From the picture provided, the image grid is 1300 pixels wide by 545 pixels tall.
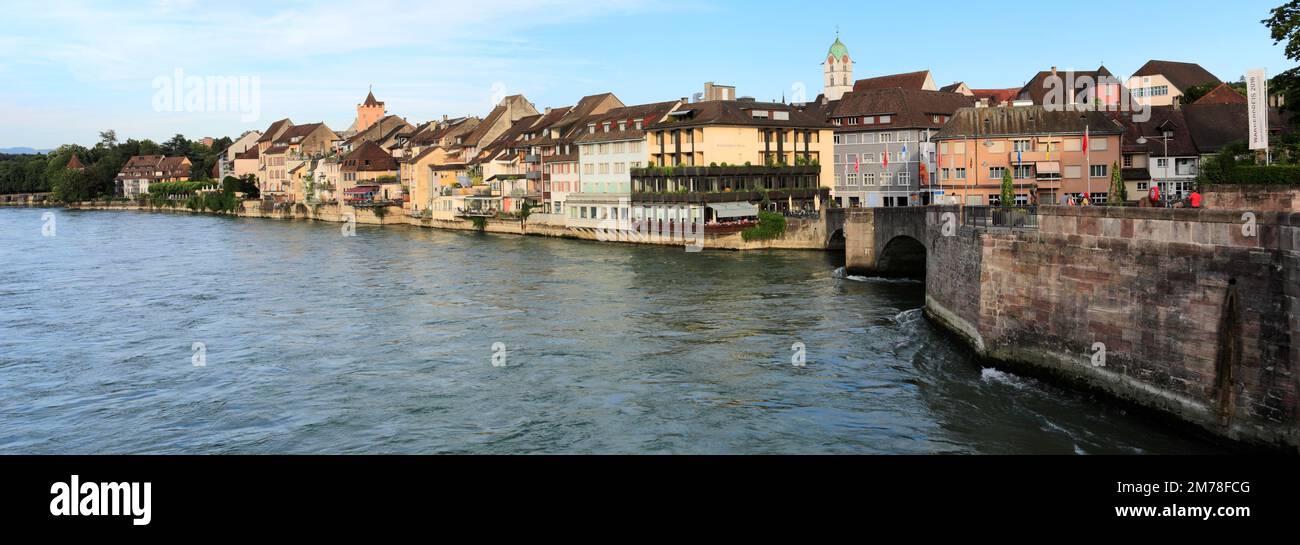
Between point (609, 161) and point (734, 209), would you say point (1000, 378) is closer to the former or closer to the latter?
point (734, 209)

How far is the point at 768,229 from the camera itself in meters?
69.5

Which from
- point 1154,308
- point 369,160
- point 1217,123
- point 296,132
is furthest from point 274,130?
point 1154,308

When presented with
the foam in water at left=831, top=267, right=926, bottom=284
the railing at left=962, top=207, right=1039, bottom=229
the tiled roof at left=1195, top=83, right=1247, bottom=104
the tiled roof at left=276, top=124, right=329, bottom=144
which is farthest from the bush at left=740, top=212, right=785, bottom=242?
the tiled roof at left=276, top=124, right=329, bottom=144

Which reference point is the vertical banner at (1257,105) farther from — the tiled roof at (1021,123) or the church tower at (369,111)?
the church tower at (369,111)

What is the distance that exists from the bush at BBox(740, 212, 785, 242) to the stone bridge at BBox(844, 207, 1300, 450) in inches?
1482

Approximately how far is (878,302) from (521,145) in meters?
65.5

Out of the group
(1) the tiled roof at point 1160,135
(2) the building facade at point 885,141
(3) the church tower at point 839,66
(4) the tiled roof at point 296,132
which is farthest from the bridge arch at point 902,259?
(4) the tiled roof at point 296,132

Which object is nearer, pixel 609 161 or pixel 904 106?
pixel 609 161

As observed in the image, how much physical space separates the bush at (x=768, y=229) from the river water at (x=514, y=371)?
603 inches

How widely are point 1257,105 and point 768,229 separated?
39.1 meters

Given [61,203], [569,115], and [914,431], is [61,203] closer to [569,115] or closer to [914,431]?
[569,115]

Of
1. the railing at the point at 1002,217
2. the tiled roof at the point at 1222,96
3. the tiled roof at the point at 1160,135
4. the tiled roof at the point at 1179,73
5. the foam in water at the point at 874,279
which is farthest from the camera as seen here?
the tiled roof at the point at 1179,73

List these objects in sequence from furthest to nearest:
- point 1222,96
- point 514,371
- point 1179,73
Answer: point 1179,73, point 1222,96, point 514,371

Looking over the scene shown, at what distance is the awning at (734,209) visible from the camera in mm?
71812
